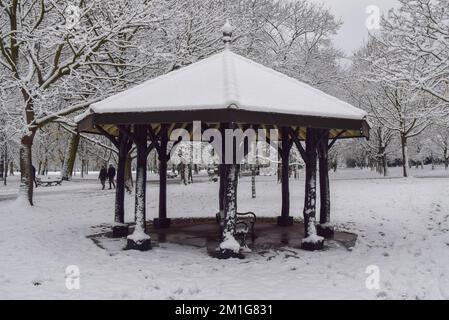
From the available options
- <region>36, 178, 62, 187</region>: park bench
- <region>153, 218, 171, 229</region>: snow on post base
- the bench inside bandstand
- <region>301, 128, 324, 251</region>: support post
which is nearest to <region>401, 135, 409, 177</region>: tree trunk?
the bench inside bandstand

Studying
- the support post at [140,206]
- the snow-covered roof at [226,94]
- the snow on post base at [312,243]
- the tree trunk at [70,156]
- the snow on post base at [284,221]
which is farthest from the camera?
the tree trunk at [70,156]

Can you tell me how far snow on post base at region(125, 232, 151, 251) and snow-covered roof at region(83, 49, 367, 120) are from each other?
2.63 metres

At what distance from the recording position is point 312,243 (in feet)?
30.5

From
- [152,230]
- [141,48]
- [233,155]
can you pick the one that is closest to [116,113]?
[233,155]

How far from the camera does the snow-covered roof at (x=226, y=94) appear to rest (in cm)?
800

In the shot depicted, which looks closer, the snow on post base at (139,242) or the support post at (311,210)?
the snow on post base at (139,242)

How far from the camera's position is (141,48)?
51.1 feet

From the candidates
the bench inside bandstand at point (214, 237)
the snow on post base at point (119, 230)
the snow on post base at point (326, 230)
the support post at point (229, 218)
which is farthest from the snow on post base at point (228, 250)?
the snow on post base at point (119, 230)

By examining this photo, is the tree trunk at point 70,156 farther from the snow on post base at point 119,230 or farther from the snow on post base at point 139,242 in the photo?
the snow on post base at point 139,242

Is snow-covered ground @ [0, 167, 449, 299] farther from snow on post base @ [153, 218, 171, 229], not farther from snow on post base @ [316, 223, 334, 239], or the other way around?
snow on post base @ [153, 218, 171, 229]

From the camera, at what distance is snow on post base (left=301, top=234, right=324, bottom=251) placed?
30.5 feet

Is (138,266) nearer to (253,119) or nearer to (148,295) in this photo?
Result: (148,295)

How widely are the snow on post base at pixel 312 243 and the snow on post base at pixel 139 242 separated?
325 centimetres

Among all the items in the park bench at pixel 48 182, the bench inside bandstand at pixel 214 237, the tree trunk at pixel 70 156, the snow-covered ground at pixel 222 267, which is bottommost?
the snow-covered ground at pixel 222 267
